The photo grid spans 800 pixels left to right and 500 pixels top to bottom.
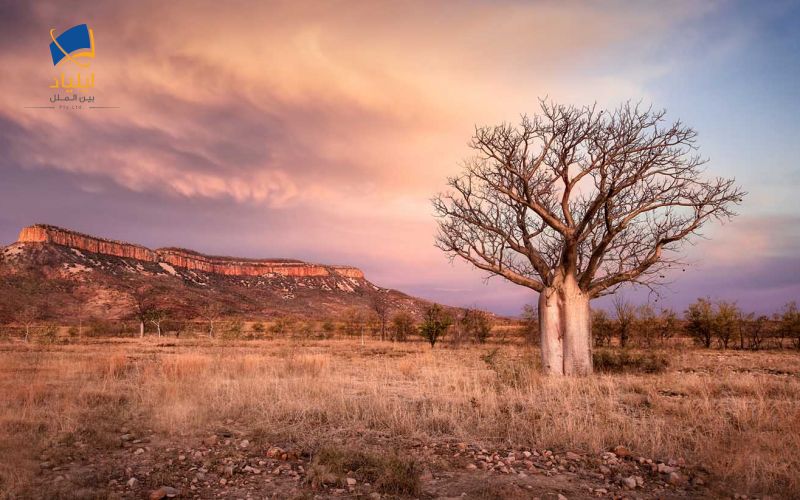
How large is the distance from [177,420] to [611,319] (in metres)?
31.9

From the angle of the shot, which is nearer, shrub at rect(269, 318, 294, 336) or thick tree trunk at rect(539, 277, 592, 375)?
thick tree trunk at rect(539, 277, 592, 375)

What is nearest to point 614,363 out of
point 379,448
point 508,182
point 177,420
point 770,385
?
point 770,385

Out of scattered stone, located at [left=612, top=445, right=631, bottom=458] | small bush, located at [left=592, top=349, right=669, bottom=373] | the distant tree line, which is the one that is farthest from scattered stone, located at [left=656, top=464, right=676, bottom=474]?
the distant tree line

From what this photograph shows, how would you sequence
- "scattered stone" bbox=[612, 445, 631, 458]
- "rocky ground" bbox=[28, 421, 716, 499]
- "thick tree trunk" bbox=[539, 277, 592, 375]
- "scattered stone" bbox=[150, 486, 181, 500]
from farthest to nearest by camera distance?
"thick tree trunk" bbox=[539, 277, 592, 375] → "scattered stone" bbox=[612, 445, 631, 458] → "rocky ground" bbox=[28, 421, 716, 499] → "scattered stone" bbox=[150, 486, 181, 500]

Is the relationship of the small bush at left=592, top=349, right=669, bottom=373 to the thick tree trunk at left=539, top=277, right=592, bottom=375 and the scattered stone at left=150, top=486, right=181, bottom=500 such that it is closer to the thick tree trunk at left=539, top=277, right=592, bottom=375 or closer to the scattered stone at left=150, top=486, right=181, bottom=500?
the thick tree trunk at left=539, top=277, right=592, bottom=375

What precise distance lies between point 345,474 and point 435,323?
3031 cm

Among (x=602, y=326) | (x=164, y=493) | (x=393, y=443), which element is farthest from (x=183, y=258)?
(x=164, y=493)

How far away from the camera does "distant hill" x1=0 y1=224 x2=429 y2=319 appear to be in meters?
65.8

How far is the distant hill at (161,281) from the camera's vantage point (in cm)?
6581

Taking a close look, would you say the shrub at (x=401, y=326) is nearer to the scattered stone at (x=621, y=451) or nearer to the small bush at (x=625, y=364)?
the small bush at (x=625, y=364)

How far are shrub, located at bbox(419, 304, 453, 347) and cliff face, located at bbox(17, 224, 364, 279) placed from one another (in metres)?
74.3

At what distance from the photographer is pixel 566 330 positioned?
38.8 ft

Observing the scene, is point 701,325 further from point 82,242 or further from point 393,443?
point 82,242

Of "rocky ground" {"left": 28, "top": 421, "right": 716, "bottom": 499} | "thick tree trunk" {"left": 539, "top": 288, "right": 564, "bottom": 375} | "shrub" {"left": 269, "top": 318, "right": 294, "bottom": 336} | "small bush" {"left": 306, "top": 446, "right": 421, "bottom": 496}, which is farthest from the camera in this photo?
"shrub" {"left": 269, "top": 318, "right": 294, "bottom": 336}
